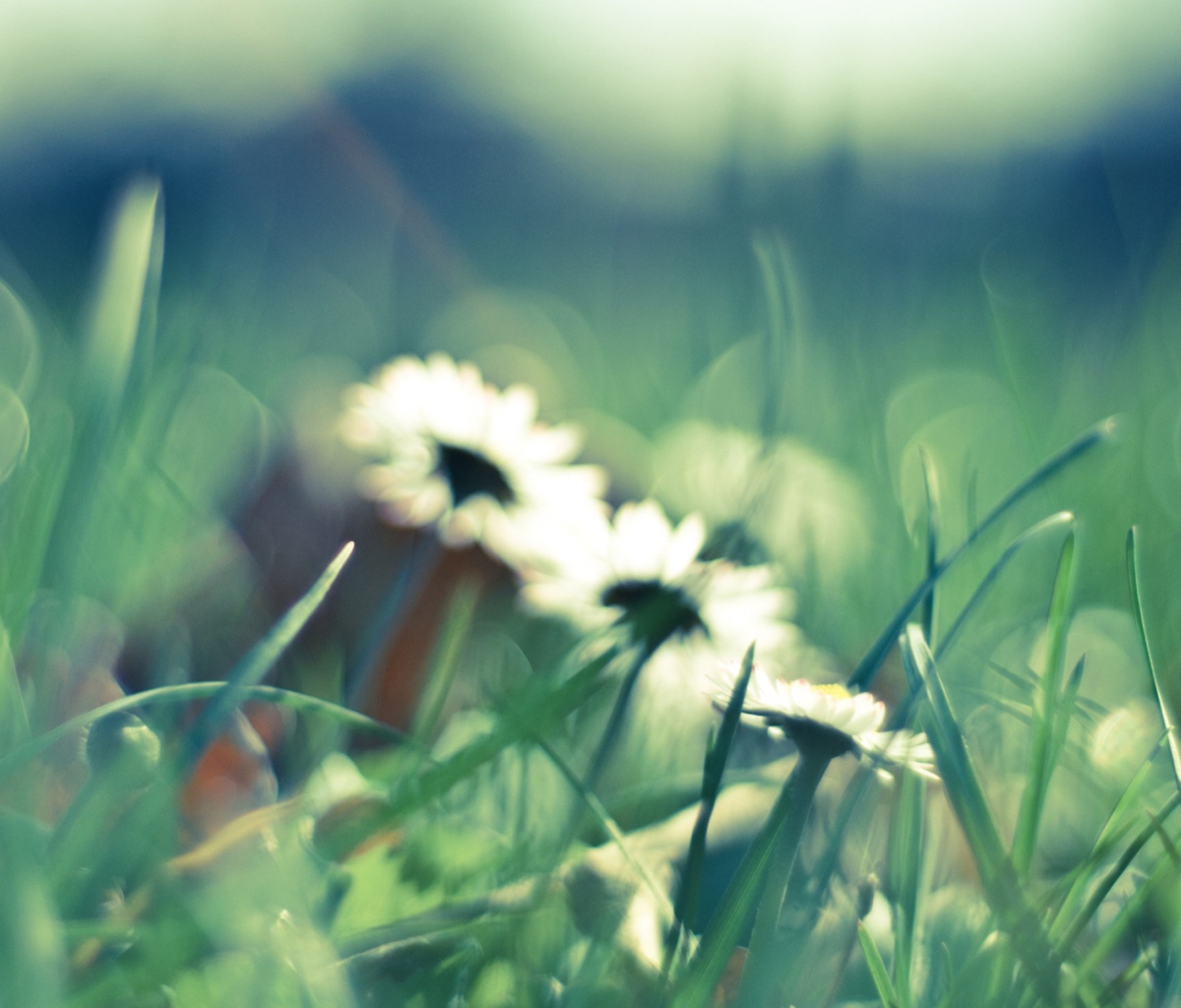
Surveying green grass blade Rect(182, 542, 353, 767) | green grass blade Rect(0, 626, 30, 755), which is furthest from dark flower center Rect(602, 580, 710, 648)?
green grass blade Rect(0, 626, 30, 755)

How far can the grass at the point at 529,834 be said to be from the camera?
0.97 feet

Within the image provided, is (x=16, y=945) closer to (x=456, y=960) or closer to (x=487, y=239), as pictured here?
(x=456, y=960)

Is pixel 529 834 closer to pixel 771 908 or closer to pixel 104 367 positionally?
pixel 771 908

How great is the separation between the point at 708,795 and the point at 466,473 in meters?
0.32

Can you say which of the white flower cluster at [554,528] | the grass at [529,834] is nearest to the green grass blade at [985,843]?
the grass at [529,834]

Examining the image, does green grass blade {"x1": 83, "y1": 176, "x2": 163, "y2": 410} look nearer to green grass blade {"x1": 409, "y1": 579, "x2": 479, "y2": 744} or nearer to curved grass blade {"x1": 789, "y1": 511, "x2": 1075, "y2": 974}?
green grass blade {"x1": 409, "y1": 579, "x2": 479, "y2": 744}

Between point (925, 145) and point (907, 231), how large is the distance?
88 cm

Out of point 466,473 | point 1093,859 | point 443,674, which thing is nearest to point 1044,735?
point 1093,859

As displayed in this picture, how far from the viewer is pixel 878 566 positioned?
28.6 inches

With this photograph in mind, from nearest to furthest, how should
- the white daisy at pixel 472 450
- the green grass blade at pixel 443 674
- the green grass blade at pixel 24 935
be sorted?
the green grass blade at pixel 24 935 → the green grass blade at pixel 443 674 → the white daisy at pixel 472 450

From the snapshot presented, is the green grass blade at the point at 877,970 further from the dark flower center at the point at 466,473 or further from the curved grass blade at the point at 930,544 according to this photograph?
the dark flower center at the point at 466,473

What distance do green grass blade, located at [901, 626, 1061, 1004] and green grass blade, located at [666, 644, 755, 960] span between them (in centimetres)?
6

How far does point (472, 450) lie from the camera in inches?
23.2

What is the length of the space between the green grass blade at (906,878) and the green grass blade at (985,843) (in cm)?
2
